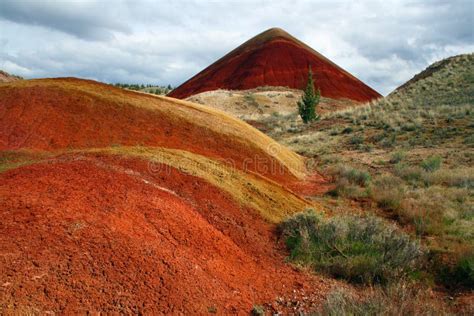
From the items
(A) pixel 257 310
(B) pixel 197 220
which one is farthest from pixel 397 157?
(A) pixel 257 310

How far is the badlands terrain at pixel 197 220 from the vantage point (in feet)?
17.4

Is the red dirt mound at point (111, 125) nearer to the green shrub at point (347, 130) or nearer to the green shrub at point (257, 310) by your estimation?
the green shrub at point (257, 310)

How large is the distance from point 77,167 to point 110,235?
2949 mm

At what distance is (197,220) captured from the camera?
7.72 meters

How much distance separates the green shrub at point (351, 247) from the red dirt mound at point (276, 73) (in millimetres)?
56981

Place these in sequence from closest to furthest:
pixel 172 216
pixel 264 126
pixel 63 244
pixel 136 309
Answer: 1. pixel 136 309
2. pixel 63 244
3. pixel 172 216
4. pixel 264 126

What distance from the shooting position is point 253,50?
260ft

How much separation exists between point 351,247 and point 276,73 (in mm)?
63412

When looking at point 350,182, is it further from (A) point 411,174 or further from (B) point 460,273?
(B) point 460,273

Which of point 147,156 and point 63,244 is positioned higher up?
point 147,156

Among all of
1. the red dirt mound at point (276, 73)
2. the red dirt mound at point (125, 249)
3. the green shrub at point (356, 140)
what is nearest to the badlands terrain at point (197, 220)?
the red dirt mound at point (125, 249)

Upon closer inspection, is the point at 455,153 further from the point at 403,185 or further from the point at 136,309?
the point at 136,309

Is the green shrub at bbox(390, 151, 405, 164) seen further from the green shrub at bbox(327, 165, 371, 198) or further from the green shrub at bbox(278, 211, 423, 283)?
the green shrub at bbox(278, 211, 423, 283)

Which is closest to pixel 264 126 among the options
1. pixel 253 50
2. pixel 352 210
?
pixel 352 210
